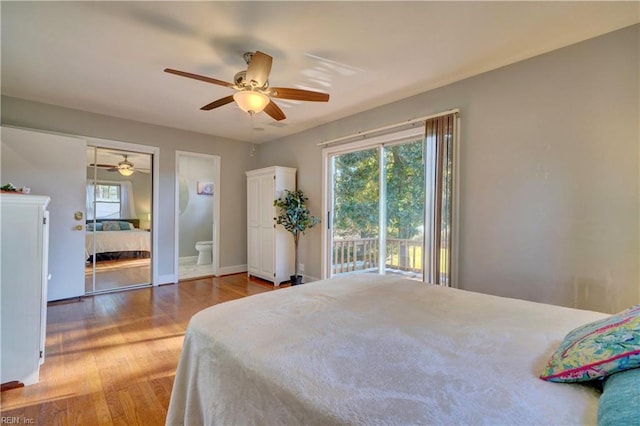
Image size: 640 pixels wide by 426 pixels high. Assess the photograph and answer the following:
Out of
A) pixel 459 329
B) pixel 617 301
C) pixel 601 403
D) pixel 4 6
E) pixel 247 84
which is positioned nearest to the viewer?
pixel 601 403

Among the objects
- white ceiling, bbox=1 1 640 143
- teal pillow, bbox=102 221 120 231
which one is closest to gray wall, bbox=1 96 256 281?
white ceiling, bbox=1 1 640 143

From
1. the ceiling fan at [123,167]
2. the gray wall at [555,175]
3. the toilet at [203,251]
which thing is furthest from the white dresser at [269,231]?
the gray wall at [555,175]

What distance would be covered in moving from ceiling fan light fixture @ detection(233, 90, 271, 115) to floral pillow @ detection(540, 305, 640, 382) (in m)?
2.29

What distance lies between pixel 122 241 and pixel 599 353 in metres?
6.81

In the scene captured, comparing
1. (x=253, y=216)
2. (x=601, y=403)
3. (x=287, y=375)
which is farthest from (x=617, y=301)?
(x=253, y=216)

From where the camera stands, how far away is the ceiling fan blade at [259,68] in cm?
207

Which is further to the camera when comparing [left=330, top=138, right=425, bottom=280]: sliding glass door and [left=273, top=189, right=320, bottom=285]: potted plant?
[left=273, top=189, right=320, bottom=285]: potted plant

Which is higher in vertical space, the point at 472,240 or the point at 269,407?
the point at 472,240

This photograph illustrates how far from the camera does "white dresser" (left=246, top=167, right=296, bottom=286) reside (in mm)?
4605

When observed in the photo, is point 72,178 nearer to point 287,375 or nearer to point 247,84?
point 247,84

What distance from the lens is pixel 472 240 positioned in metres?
2.82

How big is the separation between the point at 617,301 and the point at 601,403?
206 cm

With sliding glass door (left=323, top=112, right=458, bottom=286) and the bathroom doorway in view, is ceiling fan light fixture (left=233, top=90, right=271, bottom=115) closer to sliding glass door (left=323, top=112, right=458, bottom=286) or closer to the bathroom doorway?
sliding glass door (left=323, top=112, right=458, bottom=286)

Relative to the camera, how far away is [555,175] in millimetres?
2340
